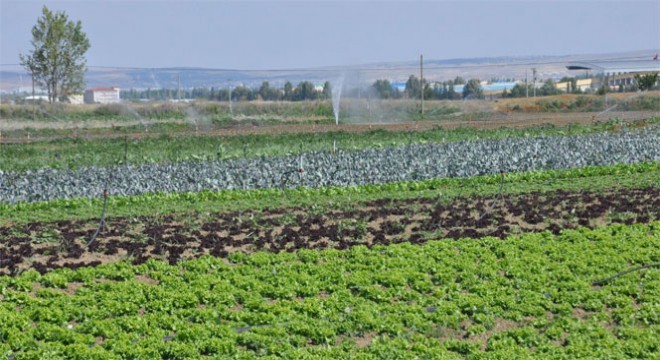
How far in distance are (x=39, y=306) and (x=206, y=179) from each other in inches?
439

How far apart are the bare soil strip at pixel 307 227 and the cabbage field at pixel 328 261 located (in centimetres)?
5

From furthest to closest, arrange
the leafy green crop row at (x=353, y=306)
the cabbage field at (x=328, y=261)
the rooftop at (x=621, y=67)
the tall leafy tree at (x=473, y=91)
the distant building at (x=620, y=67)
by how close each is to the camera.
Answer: the tall leafy tree at (x=473, y=91), the distant building at (x=620, y=67), the rooftop at (x=621, y=67), the cabbage field at (x=328, y=261), the leafy green crop row at (x=353, y=306)

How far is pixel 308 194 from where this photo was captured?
71.9 ft

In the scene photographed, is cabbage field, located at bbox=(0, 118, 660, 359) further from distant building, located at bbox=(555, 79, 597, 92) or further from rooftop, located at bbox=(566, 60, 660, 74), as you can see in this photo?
distant building, located at bbox=(555, 79, 597, 92)

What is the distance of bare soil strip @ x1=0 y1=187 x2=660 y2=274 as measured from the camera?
14508mm

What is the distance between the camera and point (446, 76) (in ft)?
331

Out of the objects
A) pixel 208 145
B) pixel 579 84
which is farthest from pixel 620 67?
pixel 208 145

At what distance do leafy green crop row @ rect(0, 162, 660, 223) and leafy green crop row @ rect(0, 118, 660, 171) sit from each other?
3230mm

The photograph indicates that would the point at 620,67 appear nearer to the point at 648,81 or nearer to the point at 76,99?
the point at 648,81

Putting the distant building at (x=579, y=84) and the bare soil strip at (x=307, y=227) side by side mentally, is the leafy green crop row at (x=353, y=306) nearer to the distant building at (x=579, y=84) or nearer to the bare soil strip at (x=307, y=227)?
the bare soil strip at (x=307, y=227)

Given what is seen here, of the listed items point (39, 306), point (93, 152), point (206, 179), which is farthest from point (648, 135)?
point (39, 306)

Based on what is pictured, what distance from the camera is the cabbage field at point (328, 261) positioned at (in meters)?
10.5

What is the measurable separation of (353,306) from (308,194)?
1029 centimetres

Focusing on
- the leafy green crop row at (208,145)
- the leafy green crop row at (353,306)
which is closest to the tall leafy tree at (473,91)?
the leafy green crop row at (208,145)
